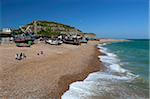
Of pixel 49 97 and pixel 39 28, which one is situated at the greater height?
pixel 39 28

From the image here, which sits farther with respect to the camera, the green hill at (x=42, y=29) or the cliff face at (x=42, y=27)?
the cliff face at (x=42, y=27)

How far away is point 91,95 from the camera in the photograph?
1255 cm

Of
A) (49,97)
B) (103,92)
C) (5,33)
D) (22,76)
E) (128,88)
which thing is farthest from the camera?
(5,33)

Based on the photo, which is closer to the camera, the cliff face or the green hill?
the green hill

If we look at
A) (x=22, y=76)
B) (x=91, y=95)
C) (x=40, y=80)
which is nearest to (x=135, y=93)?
(x=91, y=95)

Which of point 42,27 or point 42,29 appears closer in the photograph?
point 42,29

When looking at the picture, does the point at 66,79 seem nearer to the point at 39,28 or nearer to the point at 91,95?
the point at 91,95

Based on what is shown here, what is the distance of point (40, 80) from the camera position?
15359mm

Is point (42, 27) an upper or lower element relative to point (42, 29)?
upper

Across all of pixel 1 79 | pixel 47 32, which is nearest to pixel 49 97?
pixel 1 79

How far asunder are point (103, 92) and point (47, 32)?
9802cm

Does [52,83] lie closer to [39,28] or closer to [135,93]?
[135,93]

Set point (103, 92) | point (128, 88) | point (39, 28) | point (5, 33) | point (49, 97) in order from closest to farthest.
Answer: point (49, 97)
point (103, 92)
point (128, 88)
point (5, 33)
point (39, 28)

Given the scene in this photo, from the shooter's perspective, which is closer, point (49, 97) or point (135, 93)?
point (49, 97)
